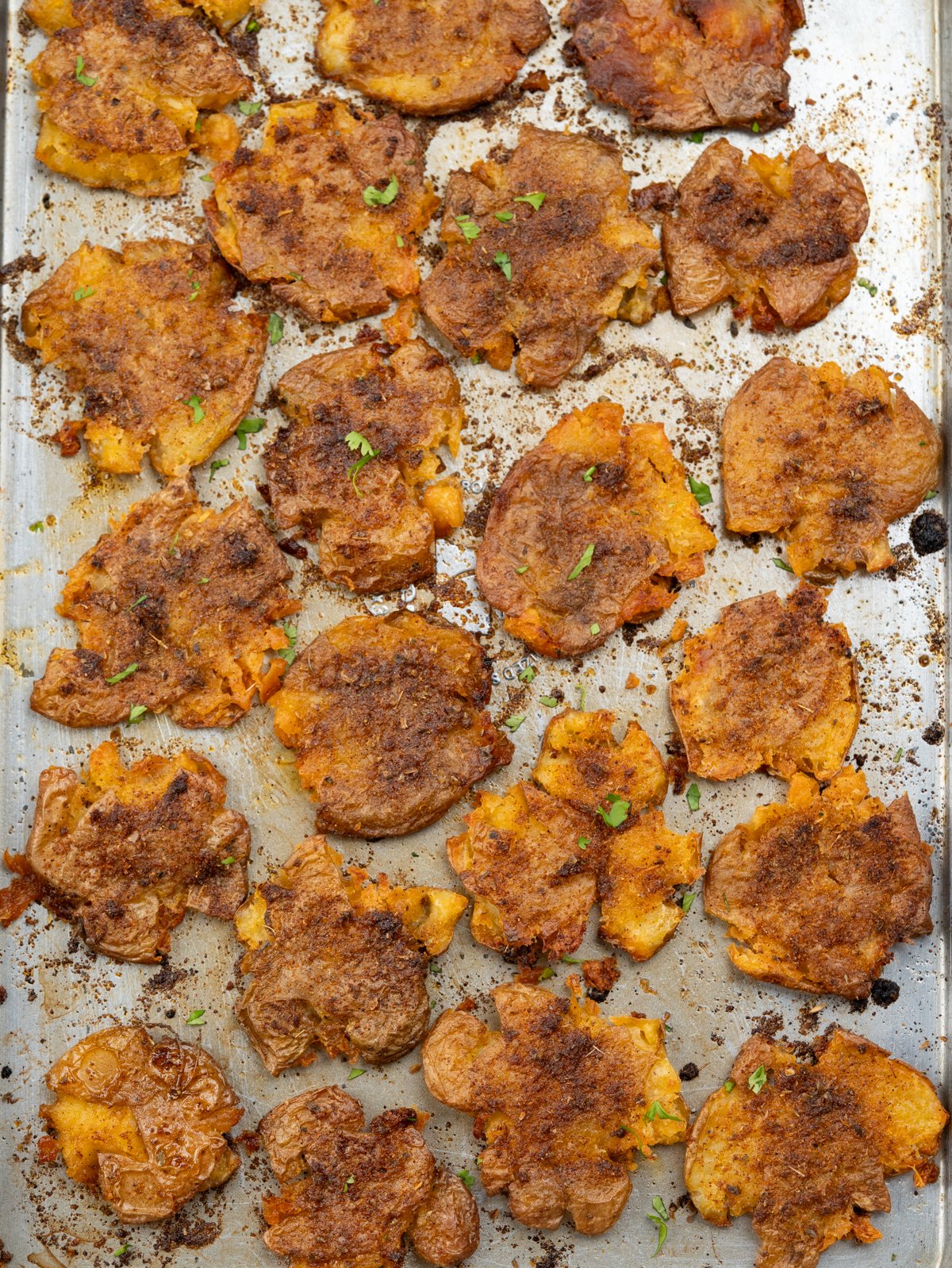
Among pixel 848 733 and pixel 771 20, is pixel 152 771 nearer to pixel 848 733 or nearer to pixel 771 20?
pixel 848 733

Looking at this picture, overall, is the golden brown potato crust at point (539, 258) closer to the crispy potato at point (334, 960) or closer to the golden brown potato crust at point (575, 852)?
the golden brown potato crust at point (575, 852)

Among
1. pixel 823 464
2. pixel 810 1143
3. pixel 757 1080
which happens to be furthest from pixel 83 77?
pixel 810 1143

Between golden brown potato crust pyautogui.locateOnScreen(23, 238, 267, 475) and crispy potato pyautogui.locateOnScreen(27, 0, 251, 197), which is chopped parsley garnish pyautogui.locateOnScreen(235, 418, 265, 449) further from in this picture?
crispy potato pyautogui.locateOnScreen(27, 0, 251, 197)

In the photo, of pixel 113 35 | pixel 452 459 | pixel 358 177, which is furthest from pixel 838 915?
pixel 113 35

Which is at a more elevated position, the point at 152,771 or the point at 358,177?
the point at 358,177

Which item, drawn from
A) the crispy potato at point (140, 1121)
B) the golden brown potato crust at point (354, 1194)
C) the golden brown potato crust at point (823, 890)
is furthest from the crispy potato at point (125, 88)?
the golden brown potato crust at point (354, 1194)

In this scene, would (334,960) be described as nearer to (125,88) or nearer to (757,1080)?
(757,1080)
